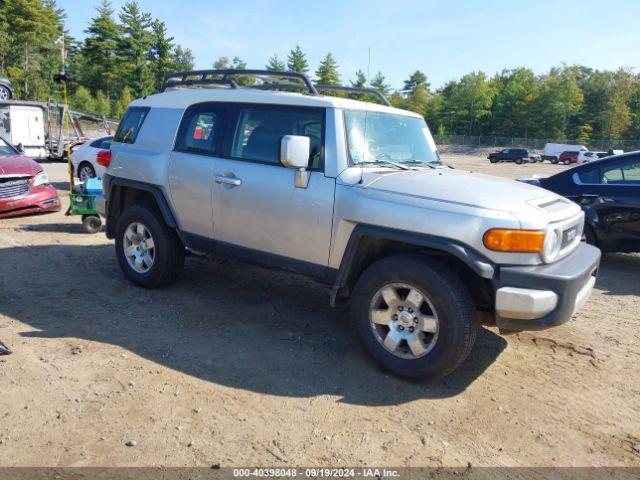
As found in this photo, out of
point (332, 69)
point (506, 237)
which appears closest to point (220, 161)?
point (506, 237)

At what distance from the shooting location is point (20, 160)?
950cm

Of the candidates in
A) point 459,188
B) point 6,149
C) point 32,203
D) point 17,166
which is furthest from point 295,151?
point 6,149

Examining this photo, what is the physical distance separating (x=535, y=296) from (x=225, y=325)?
8.81 ft

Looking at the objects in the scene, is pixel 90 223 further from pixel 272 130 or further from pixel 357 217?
pixel 357 217

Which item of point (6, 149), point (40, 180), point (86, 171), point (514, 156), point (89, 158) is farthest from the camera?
point (514, 156)

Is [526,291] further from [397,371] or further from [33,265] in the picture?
[33,265]

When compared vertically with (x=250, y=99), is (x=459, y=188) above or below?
below

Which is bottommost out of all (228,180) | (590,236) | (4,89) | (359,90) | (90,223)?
(90,223)

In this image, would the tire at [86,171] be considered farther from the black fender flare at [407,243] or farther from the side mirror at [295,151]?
the black fender flare at [407,243]

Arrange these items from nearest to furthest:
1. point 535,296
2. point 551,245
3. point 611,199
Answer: point 535,296, point 551,245, point 611,199

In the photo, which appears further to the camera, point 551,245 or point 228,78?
point 228,78

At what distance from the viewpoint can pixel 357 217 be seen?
154 inches

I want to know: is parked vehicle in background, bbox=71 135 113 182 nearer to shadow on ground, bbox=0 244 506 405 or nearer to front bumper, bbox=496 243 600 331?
shadow on ground, bbox=0 244 506 405

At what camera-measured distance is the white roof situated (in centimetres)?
435
